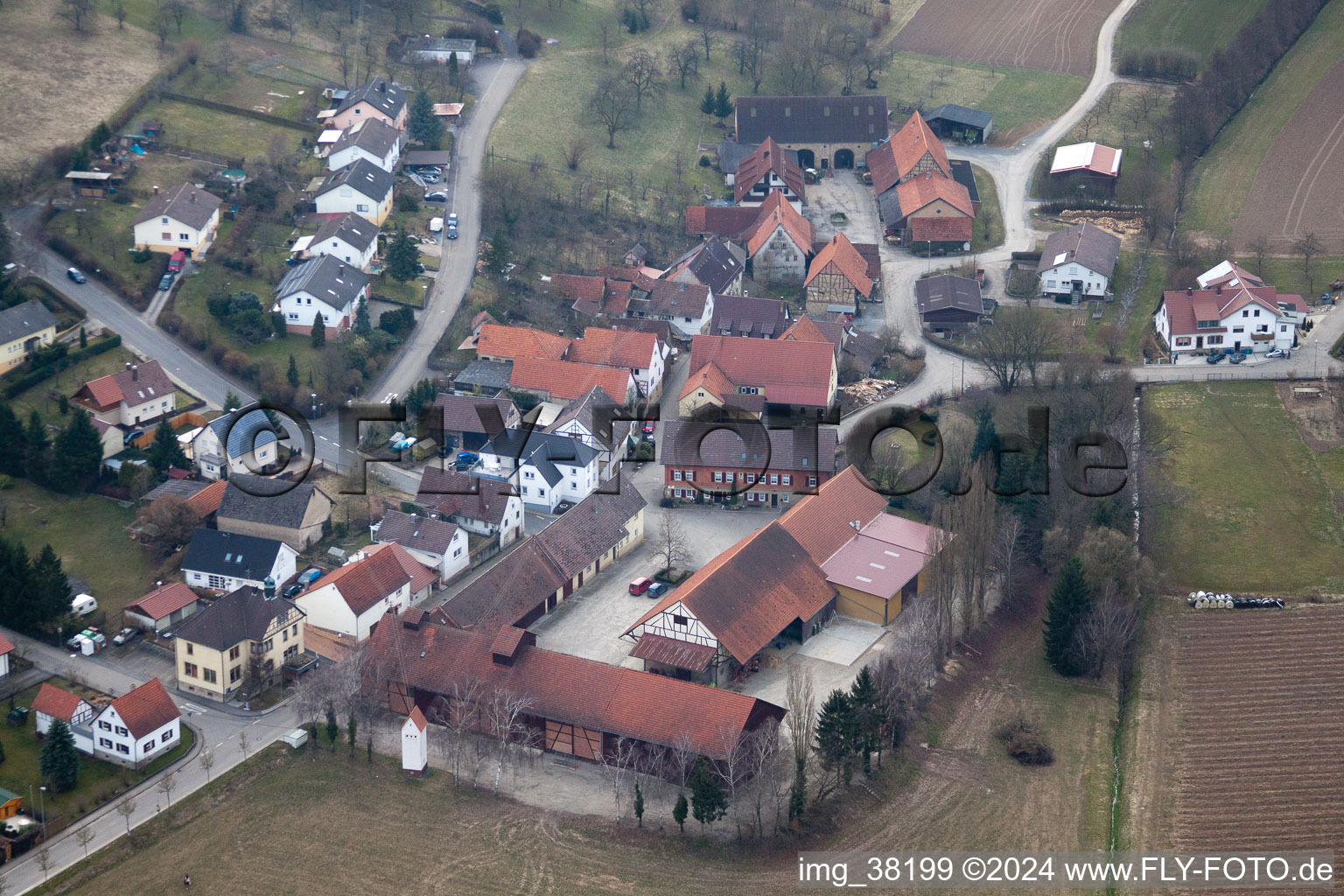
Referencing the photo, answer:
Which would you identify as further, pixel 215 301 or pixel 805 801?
pixel 215 301

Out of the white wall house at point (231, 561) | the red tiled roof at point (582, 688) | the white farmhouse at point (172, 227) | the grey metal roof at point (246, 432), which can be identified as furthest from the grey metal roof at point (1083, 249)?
the white wall house at point (231, 561)

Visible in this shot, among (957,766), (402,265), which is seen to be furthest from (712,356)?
(957,766)

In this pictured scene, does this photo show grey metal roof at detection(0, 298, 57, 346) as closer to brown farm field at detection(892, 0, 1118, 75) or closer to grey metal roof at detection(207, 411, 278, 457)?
grey metal roof at detection(207, 411, 278, 457)

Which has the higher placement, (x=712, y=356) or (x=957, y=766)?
(x=712, y=356)

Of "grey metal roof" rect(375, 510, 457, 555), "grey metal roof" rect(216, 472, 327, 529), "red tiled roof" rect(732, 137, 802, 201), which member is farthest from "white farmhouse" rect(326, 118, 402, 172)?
"grey metal roof" rect(375, 510, 457, 555)

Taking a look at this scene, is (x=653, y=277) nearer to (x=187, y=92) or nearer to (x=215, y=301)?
(x=215, y=301)

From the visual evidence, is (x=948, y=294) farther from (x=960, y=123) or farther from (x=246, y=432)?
(x=246, y=432)

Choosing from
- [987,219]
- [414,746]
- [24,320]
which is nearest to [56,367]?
[24,320]
